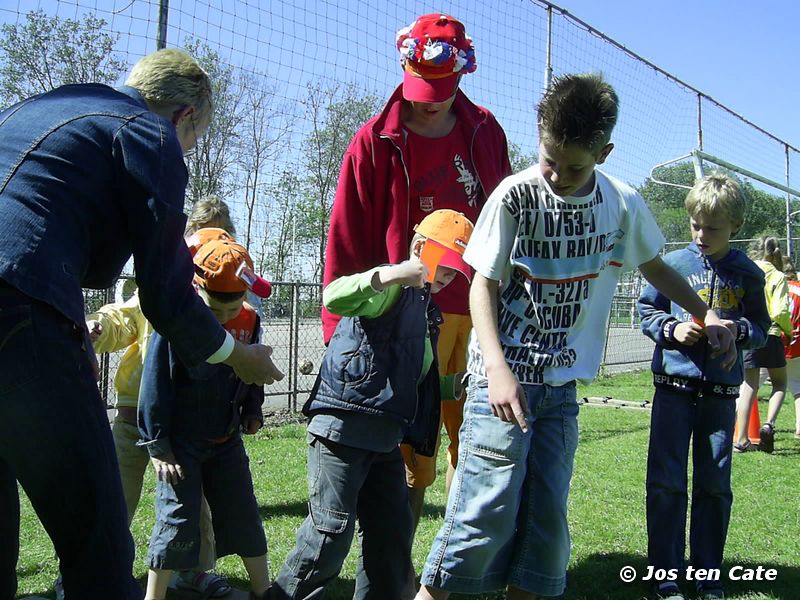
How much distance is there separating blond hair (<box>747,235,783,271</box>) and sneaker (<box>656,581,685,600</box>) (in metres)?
5.46

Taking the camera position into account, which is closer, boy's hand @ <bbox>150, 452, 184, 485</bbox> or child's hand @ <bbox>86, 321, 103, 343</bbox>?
boy's hand @ <bbox>150, 452, 184, 485</bbox>

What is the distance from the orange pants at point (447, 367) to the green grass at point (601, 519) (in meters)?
0.63

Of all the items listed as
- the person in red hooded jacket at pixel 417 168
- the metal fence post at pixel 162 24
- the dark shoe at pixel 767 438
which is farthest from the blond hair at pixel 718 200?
the dark shoe at pixel 767 438

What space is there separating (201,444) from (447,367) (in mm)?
1075

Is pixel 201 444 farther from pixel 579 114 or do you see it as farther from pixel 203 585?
pixel 579 114

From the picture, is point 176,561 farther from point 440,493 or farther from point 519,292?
point 440,493

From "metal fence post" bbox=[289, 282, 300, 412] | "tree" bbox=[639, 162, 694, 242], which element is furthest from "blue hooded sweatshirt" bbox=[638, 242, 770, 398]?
"tree" bbox=[639, 162, 694, 242]

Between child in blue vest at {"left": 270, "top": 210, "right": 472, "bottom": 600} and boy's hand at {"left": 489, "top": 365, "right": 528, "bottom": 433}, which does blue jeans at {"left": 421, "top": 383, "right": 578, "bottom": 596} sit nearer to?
boy's hand at {"left": 489, "top": 365, "right": 528, "bottom": 433}

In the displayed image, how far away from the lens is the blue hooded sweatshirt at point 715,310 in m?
3.67

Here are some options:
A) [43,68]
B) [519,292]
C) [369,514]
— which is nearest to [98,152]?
[519,292]

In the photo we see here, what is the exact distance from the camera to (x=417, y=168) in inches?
128

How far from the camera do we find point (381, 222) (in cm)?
325

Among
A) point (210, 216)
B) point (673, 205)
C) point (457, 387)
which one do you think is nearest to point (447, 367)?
point (457, 387)

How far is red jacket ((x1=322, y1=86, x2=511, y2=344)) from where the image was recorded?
3.18 metres
